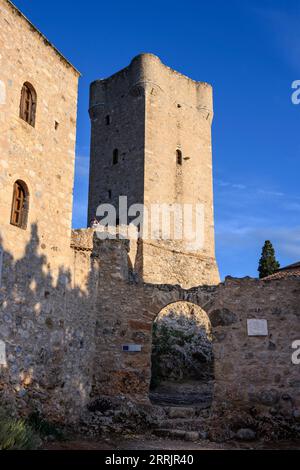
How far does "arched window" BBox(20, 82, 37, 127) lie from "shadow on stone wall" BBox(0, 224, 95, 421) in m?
2.53

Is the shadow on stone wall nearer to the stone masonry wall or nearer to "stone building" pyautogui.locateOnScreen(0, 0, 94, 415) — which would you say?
"stone building" pyautogui.locateOnScreen(0, 0, 94, 415)

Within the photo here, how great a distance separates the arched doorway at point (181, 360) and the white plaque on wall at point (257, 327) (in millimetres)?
3174

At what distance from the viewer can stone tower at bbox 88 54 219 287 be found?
24719 millimetres

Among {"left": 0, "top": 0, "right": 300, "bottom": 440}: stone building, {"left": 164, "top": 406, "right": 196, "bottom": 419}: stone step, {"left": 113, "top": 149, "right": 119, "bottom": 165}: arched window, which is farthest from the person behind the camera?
{"left": 113, "top": 149, "right": 119, "bottom": 165}: arched window

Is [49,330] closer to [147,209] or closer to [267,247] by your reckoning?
[147,209]

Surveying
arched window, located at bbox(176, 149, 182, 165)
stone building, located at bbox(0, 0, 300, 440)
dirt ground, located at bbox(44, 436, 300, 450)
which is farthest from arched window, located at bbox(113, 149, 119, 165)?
dirt ground, located at bbox(44, 436, 300, 450)

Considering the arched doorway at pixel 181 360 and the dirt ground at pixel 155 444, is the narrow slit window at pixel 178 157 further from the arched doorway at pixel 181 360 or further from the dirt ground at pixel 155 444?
the dirt ground at pixel 155 444

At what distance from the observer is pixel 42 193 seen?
1059 cm

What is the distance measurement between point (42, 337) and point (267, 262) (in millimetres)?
21605

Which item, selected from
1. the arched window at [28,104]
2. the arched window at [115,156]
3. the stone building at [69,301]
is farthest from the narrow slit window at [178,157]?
the arched window at [28,104]

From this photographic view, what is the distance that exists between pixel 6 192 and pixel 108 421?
589 cm

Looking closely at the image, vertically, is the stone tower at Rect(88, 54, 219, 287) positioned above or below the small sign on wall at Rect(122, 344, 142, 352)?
above

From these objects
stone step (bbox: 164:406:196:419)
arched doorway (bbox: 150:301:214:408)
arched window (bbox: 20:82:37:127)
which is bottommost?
stone step (bbox: 164:406:196:419)

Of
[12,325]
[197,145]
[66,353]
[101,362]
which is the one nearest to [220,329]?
[101,362]
